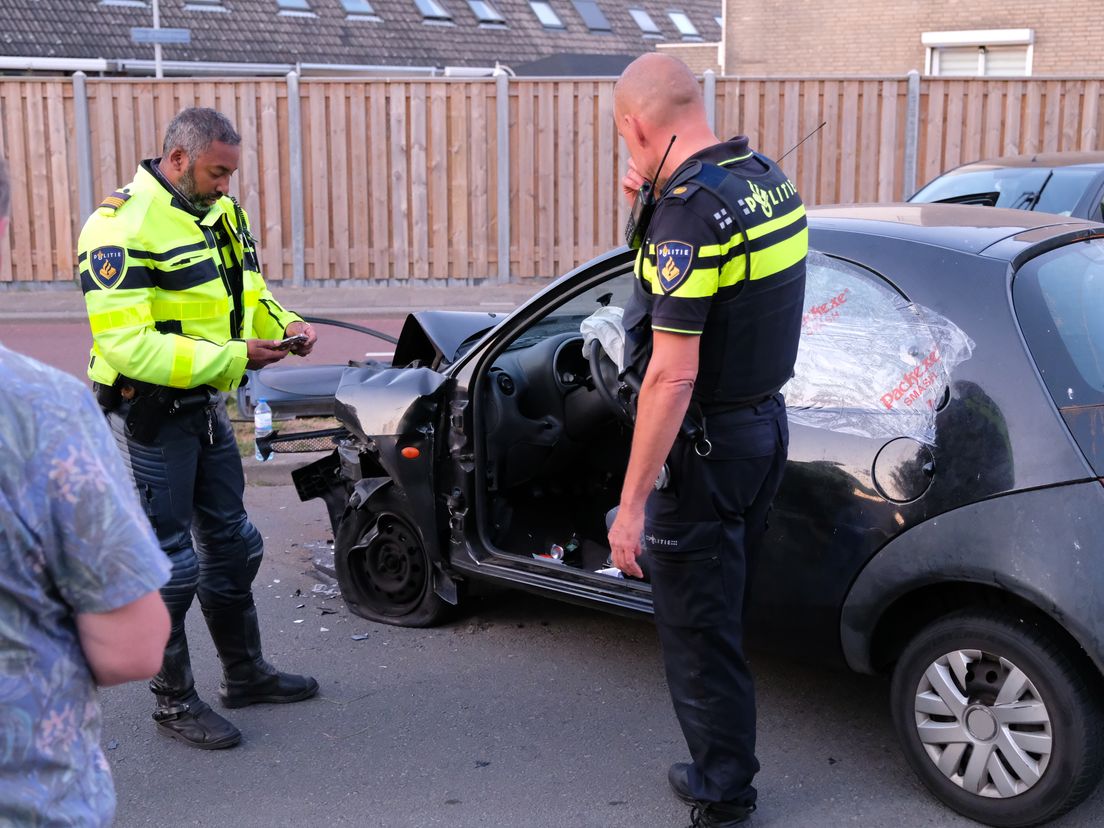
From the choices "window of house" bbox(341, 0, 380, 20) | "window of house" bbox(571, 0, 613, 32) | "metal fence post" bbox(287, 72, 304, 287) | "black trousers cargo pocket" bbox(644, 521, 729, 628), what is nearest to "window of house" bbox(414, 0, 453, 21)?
"window of house" bbox(341, 0, 380, 20)

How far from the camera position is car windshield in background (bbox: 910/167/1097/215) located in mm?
7340

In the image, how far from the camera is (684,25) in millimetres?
31359

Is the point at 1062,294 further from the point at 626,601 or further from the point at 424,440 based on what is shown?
the point at 424,440

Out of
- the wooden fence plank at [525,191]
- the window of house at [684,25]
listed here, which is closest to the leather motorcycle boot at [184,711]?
the wooden fence plank at [525,191]

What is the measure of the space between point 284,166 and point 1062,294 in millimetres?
11883

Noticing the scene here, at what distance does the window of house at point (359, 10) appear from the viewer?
24375 mm

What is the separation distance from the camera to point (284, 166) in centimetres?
1406

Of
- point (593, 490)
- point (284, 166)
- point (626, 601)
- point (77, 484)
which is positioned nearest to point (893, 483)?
point (626, 601)

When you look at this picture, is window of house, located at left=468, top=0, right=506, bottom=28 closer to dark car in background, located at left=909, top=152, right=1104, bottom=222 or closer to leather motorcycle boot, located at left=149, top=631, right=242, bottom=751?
dark car in background, located at left=909, top=152, right=1104, bottom=222

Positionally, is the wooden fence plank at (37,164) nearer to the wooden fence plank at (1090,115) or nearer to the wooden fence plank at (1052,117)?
the wooden fence plank at (1052,117)

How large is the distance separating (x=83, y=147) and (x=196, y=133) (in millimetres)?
11359

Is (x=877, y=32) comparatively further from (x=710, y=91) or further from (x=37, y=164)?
(x=37, y=164)

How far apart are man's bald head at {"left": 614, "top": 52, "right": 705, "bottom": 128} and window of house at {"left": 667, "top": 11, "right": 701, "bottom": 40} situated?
29396mm

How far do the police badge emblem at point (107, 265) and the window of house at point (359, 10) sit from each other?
22.2 m
